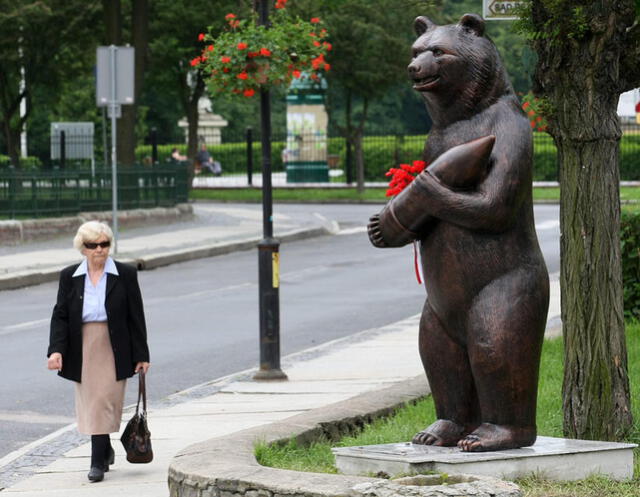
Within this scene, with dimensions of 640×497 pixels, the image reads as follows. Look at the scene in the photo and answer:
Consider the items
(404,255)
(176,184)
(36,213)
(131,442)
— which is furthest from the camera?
(176,184)

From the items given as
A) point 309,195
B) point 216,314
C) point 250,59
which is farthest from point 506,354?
point 309,195

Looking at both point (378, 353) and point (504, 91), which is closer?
point (504, 91)

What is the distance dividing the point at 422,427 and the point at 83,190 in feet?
64.2

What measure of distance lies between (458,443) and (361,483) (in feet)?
3.54

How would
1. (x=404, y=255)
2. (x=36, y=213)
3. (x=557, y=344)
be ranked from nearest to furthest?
(x=557, y=344), (x=404, y=255), (x=36, y=213)

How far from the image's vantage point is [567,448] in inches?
251

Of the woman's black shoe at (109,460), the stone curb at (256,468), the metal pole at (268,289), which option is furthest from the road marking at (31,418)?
the stone curb at (256,468)

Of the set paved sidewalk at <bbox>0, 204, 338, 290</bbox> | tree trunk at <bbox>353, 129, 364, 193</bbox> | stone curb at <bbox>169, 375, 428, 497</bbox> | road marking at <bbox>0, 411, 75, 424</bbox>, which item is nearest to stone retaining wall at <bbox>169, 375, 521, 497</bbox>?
stone curb at <bbox>169, 375, 428, 497</bbox>

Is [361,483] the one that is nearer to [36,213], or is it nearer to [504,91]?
[504,91]

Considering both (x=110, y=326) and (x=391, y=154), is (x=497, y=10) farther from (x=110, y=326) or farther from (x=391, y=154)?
(x=391, y=154)

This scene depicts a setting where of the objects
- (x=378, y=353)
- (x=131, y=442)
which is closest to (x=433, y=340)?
(x=131, y=442)

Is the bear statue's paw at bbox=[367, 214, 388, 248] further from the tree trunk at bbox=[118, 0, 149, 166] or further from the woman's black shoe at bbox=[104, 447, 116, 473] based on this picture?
the tree trunk at bbox=[118, 0, 149, 166]

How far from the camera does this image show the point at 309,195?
41.2 meters

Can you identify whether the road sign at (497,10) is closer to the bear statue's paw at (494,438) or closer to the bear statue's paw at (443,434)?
the bear statue's paw at (443,434)
